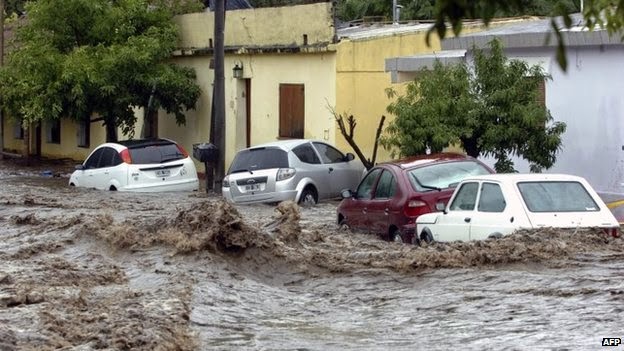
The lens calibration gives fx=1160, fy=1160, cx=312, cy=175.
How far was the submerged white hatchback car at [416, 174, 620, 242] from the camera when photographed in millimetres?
13280

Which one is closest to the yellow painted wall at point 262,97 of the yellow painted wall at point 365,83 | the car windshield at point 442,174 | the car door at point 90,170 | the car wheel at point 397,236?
the yellow painted wall at point 365,83

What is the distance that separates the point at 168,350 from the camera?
9.20 meters

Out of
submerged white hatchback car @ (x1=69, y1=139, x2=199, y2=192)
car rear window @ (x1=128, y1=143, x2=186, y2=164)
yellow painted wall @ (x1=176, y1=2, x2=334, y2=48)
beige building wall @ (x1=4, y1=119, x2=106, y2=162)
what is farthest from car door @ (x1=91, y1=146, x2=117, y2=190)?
beige building wall @ (x1=4, y1=119, x2=106, y2=162)

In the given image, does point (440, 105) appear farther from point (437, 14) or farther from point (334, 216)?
point (437, 14)

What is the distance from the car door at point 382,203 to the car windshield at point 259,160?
617 cm

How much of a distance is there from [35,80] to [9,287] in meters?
20.4

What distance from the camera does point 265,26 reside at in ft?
98.4

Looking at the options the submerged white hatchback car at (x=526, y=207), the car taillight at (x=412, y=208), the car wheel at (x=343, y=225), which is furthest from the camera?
the car wheel at (x=343, y=225)

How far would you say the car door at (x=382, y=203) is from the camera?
1658 cm

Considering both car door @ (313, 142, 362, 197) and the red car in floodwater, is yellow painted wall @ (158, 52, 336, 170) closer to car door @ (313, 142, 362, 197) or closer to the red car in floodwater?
car door @ (313, 142, 362, 197)

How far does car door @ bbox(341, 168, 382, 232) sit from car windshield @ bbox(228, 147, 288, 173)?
208 inches

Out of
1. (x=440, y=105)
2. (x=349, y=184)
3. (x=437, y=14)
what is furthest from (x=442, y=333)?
(x=349, y=184)

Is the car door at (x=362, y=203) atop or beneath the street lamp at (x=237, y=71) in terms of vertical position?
beneath

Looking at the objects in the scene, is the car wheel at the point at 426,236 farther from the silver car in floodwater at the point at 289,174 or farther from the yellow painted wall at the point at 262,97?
the yellow painted wall at the point at 262,97
